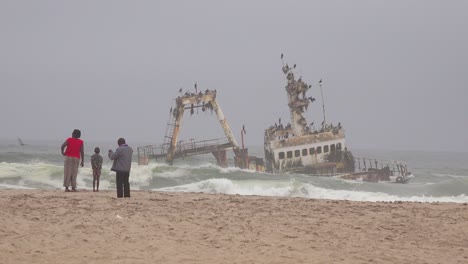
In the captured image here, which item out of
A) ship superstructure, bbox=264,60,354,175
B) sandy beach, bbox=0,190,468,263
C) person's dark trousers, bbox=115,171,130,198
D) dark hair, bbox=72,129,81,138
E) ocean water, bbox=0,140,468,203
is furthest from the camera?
ship superstructure, bbox=264,60,354,175

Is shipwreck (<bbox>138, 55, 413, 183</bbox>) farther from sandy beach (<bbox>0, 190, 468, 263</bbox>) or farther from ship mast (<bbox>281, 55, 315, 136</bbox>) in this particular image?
sandy beach (<bbox>0, 190, 468, 263</bbox>)

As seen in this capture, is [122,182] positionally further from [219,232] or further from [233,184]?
[233,184]

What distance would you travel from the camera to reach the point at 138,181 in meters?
27.6

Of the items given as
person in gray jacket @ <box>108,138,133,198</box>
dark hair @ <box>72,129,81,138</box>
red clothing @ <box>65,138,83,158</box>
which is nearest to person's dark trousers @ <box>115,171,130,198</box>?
person in gray jacket @ <box>108,138,133,198</box>

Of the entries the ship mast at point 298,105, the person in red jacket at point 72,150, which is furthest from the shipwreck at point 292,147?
the person in red jacket at point 72,150

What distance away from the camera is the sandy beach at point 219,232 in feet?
21.6

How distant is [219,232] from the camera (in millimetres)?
7828

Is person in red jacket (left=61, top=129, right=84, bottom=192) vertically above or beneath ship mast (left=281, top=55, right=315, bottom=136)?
beneath

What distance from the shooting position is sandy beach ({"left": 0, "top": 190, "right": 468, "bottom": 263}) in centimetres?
657

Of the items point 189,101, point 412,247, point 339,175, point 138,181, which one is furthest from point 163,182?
point 412,247

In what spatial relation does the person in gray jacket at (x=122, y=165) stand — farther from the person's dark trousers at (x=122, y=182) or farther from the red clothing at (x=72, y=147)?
the red clothing at (x=72, y=147)

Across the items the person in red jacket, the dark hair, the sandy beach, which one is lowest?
the sandy beach

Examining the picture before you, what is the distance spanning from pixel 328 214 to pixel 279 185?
12970 millimetres

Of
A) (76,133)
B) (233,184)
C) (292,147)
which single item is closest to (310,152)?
(292,147)
